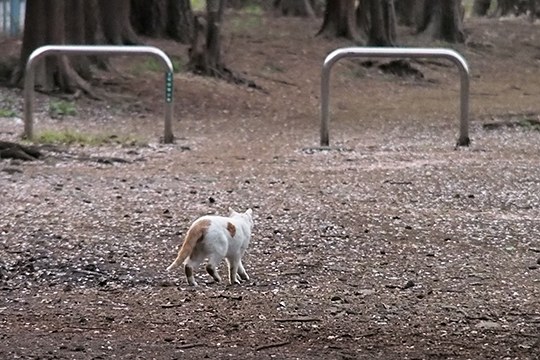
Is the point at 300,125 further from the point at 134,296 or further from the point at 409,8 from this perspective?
the point at 409,8

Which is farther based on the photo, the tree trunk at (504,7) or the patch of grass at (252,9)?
the tree trunk at (504,7)

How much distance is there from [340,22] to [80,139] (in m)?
16.5

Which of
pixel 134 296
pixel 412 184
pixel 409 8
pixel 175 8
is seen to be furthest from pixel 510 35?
pixel 134 296

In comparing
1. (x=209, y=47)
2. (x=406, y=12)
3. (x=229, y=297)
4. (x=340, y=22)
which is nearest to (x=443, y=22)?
(x=340, y=22)

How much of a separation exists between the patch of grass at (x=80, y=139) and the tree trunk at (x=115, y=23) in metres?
8.77

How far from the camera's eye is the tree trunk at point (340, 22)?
1172 inches

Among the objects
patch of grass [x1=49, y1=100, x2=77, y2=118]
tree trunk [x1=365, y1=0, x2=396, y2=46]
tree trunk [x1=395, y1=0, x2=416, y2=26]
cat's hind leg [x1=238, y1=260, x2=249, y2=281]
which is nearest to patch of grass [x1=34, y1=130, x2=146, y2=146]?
patch of grass [x1=49, y1=100, x2=77, y2=118]

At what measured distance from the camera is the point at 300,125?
57.8ft

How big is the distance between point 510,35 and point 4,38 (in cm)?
1498

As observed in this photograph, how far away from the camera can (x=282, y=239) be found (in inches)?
327

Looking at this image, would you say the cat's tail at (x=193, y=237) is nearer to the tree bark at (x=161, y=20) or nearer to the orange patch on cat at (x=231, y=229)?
the orange patch on cat at (x=231, y=229)

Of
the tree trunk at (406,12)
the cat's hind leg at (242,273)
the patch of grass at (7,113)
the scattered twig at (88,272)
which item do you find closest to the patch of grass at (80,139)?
the patch of grass at (7,113)

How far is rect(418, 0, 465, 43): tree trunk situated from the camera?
32.1 meters

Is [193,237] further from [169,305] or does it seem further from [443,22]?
[443,22]
